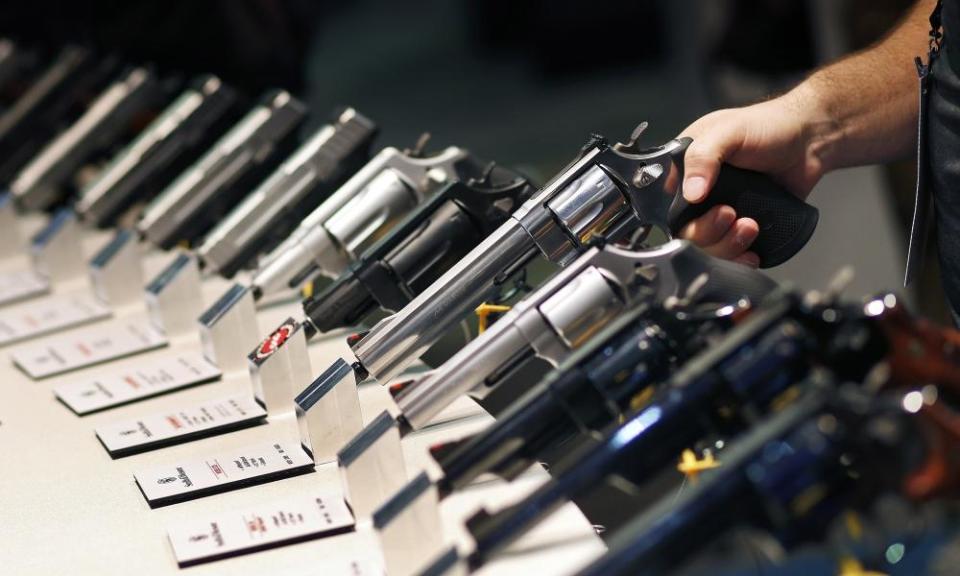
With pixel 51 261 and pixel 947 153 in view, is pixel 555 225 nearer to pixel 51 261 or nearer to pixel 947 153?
pixel 947 153

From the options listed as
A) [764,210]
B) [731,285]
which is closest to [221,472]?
[731,285]

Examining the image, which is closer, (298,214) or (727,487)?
(727,487)

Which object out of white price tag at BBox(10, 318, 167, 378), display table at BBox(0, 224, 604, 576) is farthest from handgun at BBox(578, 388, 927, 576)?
white price tag at BBox(10, 318, 167, 378)

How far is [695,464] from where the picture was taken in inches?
52.3

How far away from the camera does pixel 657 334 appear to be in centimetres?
124

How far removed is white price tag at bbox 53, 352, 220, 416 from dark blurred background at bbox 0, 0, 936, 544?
648 millimetres

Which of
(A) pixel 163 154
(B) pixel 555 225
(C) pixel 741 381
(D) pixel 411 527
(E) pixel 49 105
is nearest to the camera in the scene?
(C) pixel 741 381

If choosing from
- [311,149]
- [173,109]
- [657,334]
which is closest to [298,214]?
[311,149]

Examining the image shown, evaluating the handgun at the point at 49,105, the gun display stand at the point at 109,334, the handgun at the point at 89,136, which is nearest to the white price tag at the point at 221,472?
the gun display stand at the point at 109,334

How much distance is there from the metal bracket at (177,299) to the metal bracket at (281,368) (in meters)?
0.41

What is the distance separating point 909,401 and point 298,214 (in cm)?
135

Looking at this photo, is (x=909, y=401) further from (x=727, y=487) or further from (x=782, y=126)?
(x=782, y=126)

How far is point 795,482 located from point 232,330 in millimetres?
1110

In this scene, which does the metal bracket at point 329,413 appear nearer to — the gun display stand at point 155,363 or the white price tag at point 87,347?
the gun display stand at point 155,363
